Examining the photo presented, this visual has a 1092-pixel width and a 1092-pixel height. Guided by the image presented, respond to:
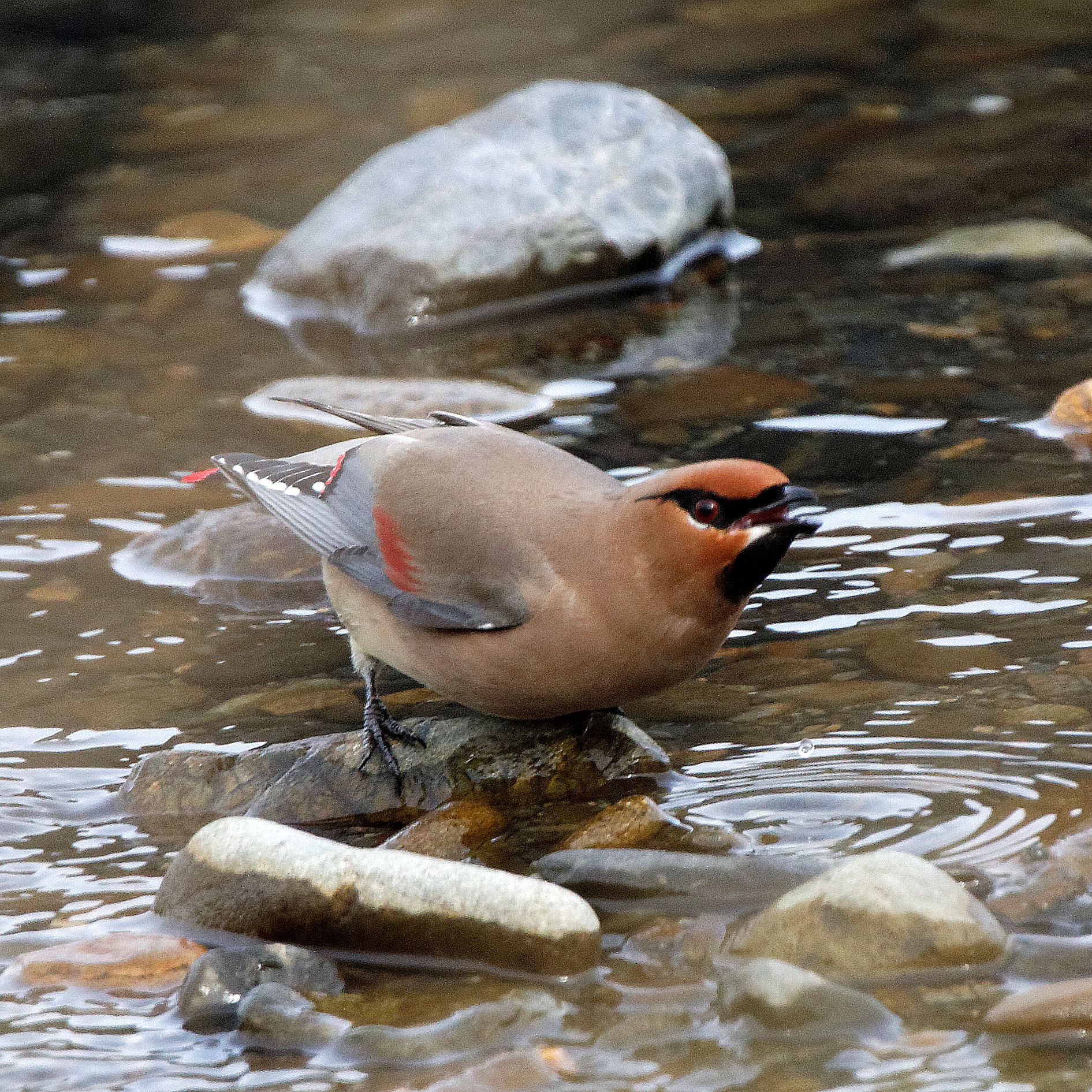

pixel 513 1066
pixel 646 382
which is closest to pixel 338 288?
pixel 646 382

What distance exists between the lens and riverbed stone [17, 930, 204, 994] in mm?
3646

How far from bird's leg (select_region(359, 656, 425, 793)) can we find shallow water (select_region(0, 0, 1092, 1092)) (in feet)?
1.27

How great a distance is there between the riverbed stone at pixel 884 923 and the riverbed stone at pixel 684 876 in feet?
0.88

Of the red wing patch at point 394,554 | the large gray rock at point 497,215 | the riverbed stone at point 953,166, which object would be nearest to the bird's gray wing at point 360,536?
the red wing patch at point 394,554

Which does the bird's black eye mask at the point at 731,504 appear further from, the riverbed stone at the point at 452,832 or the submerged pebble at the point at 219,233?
the submerged pebble at the point at 219,233

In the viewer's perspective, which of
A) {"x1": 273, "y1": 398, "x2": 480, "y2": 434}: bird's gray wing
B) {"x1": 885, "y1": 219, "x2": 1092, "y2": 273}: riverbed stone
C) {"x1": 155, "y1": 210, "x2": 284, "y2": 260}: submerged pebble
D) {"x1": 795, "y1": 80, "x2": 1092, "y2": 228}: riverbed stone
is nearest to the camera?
{"x1": 273, "y1": 398, "x2": 480, "y2": 434}: bird's gray wing

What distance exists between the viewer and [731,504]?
3.84m

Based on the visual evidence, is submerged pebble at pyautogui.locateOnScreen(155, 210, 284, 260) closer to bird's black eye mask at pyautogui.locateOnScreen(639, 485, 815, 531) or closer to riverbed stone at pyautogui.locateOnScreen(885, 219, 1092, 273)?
riverbed stone at pyautogui.locateOnScreen(885, 219, 1092, 273)

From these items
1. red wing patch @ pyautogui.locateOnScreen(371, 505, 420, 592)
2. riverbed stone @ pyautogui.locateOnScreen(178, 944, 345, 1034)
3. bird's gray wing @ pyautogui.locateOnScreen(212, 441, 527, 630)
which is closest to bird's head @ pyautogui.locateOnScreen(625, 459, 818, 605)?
bird's gray wing @ pyautogui.locateOnScreen(212, 441, 527, 630)

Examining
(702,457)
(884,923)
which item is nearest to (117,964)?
(884,923)

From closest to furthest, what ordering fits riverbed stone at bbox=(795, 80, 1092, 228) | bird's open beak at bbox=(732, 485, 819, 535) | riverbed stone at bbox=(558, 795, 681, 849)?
bird's open beak at bbox=(732, 485, 819, 535) → riverbed stone at bbox=(558, 795, 681, 849) → riverbed stone at bbox=(795, 80, 1092, 228)

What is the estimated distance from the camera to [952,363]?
23.2ft

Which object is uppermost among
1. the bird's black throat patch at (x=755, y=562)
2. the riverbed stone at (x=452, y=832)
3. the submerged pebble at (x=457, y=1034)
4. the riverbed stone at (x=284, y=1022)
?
the bird's black throat patch at (x=755, y=562)

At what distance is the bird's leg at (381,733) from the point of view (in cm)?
446
